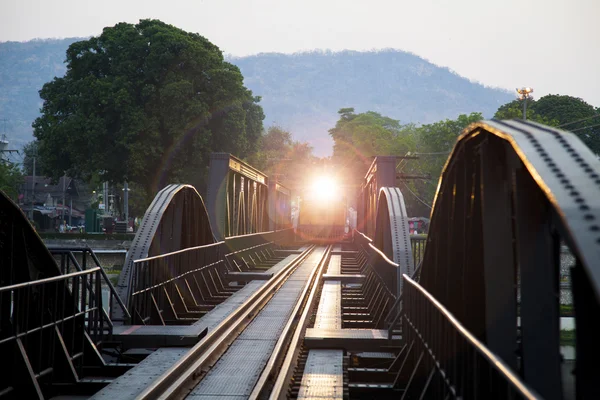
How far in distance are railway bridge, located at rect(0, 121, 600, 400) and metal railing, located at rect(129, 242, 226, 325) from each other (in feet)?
0.16

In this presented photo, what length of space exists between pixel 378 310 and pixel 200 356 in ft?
19.4

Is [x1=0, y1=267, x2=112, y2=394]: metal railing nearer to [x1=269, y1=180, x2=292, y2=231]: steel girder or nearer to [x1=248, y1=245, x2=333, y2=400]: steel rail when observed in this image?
[x1=248, y1=245, x2=333, y2=400]: steel rail

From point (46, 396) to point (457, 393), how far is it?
16.3ft

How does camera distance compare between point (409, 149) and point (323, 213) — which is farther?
point (409, 149)

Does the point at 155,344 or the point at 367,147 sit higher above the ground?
the point at 367,147

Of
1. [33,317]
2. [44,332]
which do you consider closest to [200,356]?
[44,332]

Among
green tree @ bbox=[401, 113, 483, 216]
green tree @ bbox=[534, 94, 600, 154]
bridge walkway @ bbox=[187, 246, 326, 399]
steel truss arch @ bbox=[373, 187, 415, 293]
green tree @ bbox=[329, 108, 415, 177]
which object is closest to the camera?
bridge walkway @ bbox=[187, 246, 326, 399]

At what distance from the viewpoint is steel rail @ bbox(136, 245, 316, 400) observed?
9.23 m

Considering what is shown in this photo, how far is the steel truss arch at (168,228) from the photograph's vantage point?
13.8 meters

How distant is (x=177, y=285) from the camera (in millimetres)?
16750

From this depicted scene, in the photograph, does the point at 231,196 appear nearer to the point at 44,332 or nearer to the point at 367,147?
the point at 44,332

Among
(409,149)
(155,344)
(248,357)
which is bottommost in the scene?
(248,357)

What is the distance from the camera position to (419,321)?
29.9 feet

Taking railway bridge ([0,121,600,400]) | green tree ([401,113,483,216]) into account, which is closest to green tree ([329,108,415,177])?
green tree ([401,113,483,216])
